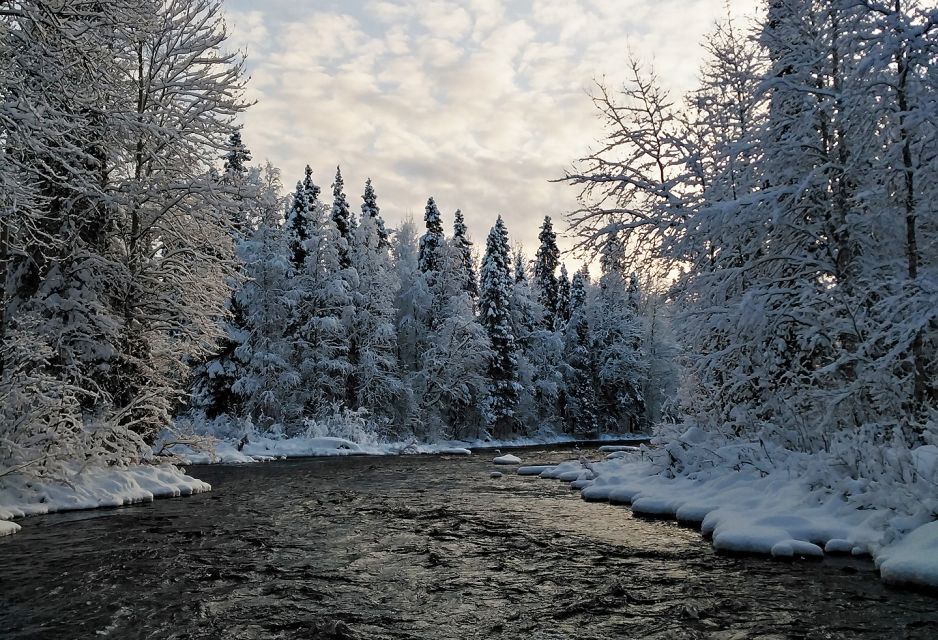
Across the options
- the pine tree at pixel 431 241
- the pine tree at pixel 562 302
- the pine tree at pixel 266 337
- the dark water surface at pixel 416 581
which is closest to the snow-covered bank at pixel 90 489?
the dark water surface at pixel 416 581

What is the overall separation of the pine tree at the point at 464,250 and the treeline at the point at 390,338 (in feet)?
0.37

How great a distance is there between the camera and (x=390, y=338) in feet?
126

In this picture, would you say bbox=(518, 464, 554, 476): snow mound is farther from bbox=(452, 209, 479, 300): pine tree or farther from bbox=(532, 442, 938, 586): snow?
bbox=(452, 209, 479, 300): pine tree

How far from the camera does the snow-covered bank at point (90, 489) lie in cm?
1059

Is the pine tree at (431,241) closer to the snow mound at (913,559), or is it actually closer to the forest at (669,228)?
the forest at (669,228)

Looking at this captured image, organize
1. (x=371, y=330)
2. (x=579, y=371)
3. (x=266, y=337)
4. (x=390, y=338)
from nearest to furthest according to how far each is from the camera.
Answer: (x=266, y=337) → (x=371, y=330) → (x=390, y=338) → (x=579, y=371)

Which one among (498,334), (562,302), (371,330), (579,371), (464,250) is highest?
(464,250)

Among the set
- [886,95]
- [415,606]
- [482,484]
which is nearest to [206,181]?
[482,484]

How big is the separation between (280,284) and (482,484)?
913 inches

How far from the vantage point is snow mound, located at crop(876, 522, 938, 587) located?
5.83 m

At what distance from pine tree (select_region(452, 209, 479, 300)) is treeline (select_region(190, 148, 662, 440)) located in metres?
0.11

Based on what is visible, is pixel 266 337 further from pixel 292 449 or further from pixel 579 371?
pixel 579 371

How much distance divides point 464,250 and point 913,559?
39292 mm

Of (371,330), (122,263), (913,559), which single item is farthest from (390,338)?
(913,559)
